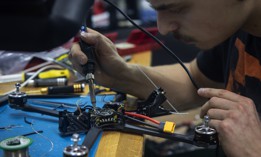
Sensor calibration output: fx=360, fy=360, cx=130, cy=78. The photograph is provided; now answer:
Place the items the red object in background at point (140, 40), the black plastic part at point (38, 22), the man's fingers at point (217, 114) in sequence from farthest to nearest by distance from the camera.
→ the red object in background at point (140, 40) < the man's fingers at point (217, 114) < the black plastic part at point (38, 22)

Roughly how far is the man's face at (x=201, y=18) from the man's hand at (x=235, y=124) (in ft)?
0.43

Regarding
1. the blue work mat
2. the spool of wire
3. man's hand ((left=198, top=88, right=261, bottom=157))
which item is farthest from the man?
the spool of wire

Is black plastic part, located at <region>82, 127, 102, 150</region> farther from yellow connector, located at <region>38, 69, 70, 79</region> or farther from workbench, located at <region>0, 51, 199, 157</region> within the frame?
yellow connector, located at <region>38, 69, 70, 79</region>

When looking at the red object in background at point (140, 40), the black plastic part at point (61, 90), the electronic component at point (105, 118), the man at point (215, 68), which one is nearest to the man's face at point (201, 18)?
the man at point (215, 68)

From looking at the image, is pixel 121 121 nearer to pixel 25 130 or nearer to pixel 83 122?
pixel 83 122

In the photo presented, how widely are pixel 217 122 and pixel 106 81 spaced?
350 millimetres

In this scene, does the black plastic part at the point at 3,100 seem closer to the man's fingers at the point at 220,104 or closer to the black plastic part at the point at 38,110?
the black plastic part at the point at 38,110

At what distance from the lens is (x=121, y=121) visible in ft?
2.43

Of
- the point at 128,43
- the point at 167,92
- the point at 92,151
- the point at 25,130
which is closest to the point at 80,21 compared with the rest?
the point at 92,151

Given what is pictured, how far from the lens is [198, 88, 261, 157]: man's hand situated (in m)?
0.71

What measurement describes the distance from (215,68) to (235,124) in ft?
1.60

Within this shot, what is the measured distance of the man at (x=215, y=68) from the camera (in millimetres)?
729

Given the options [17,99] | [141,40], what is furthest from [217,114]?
[141,40]

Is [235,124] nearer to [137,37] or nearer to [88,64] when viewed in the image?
[88,64]
